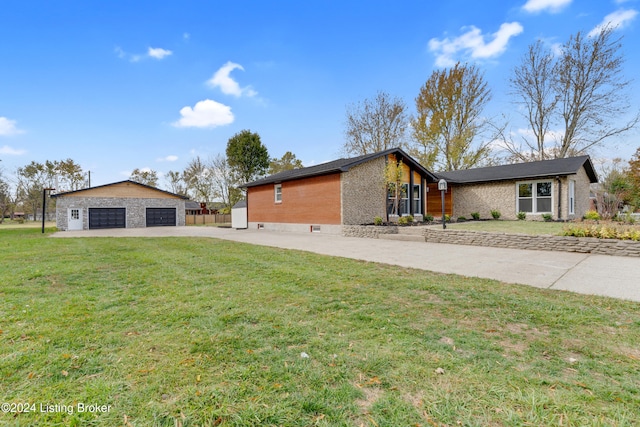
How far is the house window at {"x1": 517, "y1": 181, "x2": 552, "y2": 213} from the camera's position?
54.8 ft

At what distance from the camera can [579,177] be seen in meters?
17.6

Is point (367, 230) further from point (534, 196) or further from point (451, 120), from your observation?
point (451, 120)

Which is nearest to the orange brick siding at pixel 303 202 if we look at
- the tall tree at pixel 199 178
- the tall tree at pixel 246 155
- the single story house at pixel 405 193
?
the single story house at pixel 405 193

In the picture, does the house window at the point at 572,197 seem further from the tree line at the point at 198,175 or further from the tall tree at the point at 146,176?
the tall tree at the point at 146,176

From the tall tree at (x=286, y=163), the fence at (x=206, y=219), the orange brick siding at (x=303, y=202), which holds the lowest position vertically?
the fence at (x=206, y=219)

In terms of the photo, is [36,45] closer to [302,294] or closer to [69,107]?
[69,107]

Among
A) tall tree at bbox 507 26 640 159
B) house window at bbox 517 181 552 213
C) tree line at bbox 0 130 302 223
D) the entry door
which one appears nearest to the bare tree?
tall tree at bbox 507 26 640 159

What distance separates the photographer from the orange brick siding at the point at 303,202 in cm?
1477

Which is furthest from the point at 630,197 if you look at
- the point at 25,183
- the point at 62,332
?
the point at 25,183

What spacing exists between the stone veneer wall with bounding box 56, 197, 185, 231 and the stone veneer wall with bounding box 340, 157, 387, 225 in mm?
20741

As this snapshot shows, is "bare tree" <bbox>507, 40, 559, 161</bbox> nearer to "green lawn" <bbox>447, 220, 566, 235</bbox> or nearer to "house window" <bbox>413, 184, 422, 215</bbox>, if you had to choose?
"house window" <bbox>413, 184, 422, 215</bbox>

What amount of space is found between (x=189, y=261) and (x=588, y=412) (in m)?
6.98

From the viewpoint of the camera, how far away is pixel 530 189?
17.3 meters

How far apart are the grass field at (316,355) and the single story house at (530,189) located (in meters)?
15.7
